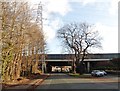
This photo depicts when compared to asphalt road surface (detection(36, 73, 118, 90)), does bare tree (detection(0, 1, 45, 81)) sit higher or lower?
higher

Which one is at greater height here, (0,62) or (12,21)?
(12,21)

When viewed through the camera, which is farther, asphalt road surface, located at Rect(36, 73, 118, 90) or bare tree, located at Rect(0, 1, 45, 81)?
asphalt road surface, located at Rect(36, 73, 118, 90)

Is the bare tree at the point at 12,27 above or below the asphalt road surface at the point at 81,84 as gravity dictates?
above

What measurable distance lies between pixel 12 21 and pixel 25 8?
7.85ft

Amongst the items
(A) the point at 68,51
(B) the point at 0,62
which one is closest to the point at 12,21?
(B) the point at 0,62

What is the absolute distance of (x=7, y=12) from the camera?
28250mm

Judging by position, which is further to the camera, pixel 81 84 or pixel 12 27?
pixel 81 84

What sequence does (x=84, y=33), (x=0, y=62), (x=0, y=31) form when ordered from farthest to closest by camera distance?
1. (x=84, y=33)
2. (x=0, y=62)
3. (x=0, y=31)

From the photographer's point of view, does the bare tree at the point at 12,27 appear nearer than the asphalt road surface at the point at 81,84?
Yes

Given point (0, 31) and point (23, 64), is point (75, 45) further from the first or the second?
point (0, 31)

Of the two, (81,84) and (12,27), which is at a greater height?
(12,27)

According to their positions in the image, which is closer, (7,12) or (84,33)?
(7,12)

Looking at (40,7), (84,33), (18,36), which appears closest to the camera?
(18,36)

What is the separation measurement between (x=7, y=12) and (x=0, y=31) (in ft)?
7.94
